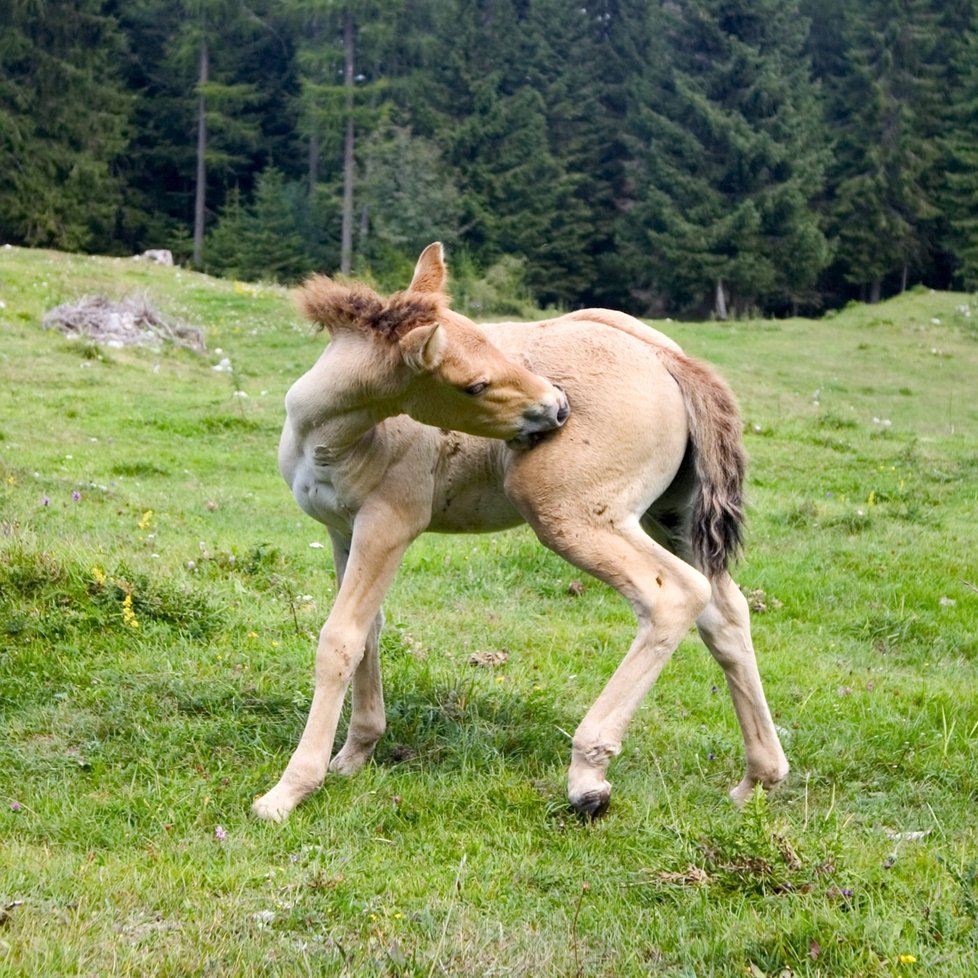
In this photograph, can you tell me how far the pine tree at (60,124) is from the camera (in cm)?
4869

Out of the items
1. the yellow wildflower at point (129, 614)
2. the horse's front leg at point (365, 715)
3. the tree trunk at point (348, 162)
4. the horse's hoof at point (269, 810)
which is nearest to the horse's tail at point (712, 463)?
the horse's front leg at point (365, 715)

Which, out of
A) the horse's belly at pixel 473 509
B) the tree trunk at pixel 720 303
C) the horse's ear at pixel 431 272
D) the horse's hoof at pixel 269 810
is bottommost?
the tree trunk at pixel 720 303

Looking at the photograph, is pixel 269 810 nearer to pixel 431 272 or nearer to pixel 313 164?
pixel 431 272

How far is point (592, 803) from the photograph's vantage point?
4.21 metres

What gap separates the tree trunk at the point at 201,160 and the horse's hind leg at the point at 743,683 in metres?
48.2

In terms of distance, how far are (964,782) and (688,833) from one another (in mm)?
1657

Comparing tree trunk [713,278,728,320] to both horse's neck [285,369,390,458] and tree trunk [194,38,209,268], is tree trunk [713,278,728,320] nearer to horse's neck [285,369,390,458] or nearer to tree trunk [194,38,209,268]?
tree trunk [194,38,209,268]

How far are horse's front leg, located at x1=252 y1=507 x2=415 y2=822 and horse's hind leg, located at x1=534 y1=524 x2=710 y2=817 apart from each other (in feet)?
2.11

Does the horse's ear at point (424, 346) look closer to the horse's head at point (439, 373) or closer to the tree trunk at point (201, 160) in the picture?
the horse's head at point (439, 373)

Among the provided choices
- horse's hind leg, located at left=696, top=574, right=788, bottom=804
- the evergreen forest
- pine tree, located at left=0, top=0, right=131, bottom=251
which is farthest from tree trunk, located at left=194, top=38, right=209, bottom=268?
horse's hind leg, located at left=696, top=574, right=788, bottom=804

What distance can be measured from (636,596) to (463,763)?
3.43 ft

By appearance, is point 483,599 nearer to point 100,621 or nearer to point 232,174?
point 100,621

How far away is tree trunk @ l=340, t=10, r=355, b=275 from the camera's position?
47438 millimetres

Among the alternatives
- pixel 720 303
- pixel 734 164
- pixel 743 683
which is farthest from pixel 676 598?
pixel 734 164
